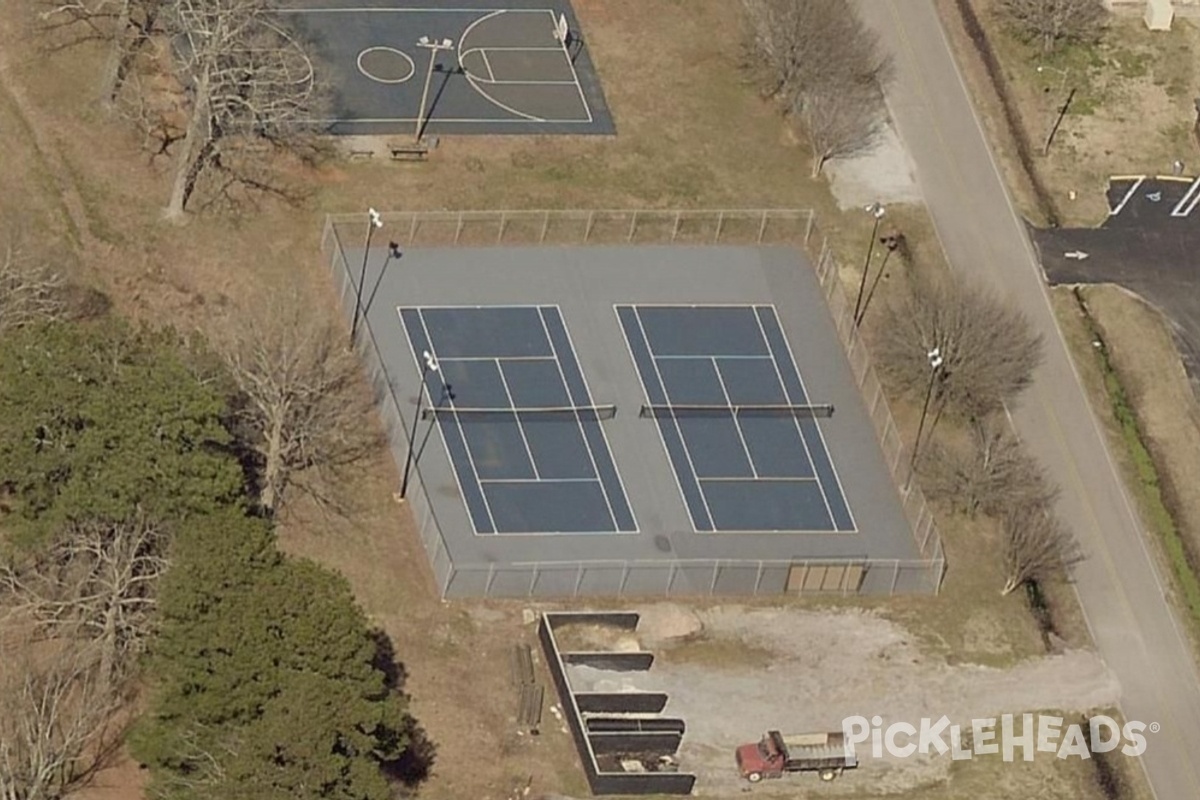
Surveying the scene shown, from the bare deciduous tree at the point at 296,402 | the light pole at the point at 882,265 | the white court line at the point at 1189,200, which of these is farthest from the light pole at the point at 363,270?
the white court line at the point at 1189,200

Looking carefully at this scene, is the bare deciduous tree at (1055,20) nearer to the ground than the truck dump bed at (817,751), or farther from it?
farther from it

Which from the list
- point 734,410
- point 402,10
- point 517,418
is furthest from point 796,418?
point 402,10

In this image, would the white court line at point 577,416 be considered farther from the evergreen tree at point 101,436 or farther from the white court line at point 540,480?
the evergreen tree at point 101,436

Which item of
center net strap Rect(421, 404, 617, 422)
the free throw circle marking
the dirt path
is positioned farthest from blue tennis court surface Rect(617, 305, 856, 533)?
the free throw circle marking

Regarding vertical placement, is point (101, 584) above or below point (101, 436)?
below

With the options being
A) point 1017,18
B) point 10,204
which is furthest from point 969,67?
point 10,204

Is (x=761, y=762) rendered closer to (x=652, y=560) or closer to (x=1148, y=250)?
(x=652, y=560)
